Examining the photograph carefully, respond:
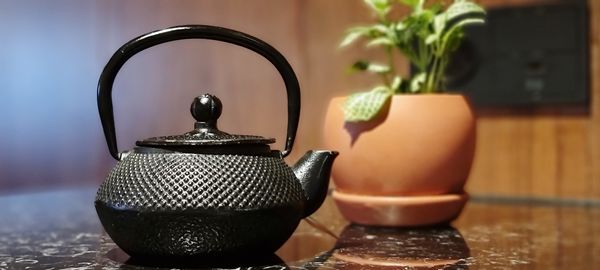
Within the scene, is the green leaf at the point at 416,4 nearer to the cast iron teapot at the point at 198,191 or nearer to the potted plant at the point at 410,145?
the potted plant at the point at 410,145

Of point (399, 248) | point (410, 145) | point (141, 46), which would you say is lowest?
point (399, 248)

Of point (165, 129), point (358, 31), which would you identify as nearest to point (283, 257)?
point (358, 31)

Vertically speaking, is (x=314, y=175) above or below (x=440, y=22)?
below

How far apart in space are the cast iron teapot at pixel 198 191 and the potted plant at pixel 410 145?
0.24m

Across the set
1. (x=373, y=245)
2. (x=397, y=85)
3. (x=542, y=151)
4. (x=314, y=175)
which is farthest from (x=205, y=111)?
(x=542, y=151)

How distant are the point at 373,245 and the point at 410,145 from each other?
0.17 m

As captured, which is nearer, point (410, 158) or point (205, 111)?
point (205, 111)

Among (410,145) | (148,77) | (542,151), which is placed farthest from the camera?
(148,77)

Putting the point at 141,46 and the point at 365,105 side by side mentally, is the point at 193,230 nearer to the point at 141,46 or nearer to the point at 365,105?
the point at 141,46

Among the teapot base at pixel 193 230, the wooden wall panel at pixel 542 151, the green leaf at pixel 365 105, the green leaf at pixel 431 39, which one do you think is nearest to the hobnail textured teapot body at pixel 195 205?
the teapot base at pixel 193 230

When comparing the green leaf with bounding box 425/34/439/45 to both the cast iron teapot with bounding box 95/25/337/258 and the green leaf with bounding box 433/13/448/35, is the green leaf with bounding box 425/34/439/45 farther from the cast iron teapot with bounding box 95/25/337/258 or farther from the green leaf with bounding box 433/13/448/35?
the cast iron teapot with bounding box 95/25/337/258

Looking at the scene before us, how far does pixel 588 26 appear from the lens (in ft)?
4.98

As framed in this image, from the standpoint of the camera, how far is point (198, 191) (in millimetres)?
592

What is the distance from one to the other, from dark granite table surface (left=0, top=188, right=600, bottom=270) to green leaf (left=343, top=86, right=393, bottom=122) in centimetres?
16
